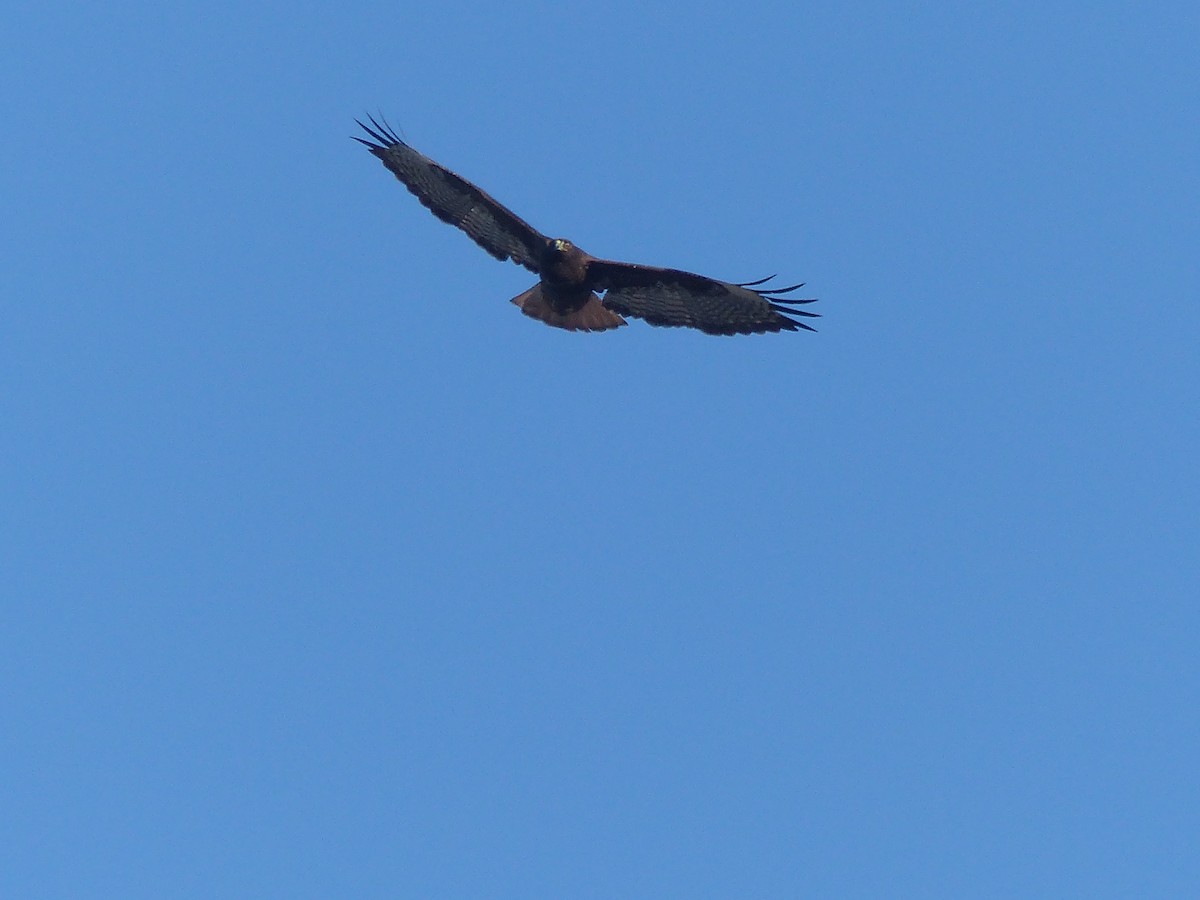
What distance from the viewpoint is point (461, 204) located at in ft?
47.6

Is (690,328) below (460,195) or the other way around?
below

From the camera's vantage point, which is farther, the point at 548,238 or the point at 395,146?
the point at 395,146

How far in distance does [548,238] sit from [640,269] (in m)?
1.17

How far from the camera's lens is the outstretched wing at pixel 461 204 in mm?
14211

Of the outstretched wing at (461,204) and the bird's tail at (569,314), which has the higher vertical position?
the outstretched wing at (461,204)

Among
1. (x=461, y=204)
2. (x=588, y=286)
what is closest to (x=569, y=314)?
(x=588, y=286)

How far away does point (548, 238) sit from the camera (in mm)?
13875

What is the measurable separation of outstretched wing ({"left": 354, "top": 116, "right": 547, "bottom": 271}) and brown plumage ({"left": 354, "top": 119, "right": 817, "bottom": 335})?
12 millimetres

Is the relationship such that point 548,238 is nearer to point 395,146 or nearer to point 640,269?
point 640,269

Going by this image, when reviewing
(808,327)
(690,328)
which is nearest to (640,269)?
(690,328)

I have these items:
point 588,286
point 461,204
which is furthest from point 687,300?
point 461,204

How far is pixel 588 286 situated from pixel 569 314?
1.37 ft

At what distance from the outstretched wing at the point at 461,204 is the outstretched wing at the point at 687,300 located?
102 cm

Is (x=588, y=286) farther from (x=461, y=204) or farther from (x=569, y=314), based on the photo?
(x=461, y=204)
